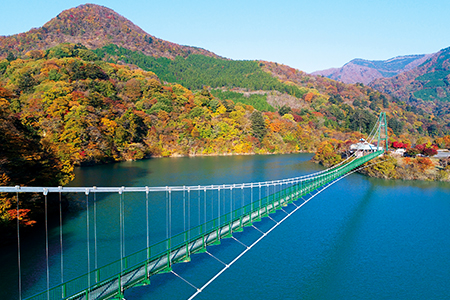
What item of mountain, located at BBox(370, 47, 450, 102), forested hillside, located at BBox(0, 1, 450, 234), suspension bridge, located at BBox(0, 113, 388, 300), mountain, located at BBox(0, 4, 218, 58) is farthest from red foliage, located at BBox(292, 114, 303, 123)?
mountain, located at BBox(370, 47, 450, 102)

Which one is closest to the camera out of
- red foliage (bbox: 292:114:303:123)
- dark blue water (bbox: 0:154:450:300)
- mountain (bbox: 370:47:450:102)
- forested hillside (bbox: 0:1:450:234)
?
dark blue water (bbox: 0:154:450:300)

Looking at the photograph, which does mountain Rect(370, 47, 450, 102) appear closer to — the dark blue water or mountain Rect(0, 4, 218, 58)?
mountain Rect(0, 4, 218, 58)

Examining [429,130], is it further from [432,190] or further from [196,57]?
[196,57]

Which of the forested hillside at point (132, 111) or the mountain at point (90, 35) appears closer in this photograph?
the forested hillside at point (132, 111)

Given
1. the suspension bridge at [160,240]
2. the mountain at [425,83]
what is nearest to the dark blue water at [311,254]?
the suspension bridge at [160,240]

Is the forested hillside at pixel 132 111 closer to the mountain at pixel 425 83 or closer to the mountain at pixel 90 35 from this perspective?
the mountain at pixel 90 35

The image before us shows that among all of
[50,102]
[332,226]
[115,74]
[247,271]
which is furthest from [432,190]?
[115,74]
